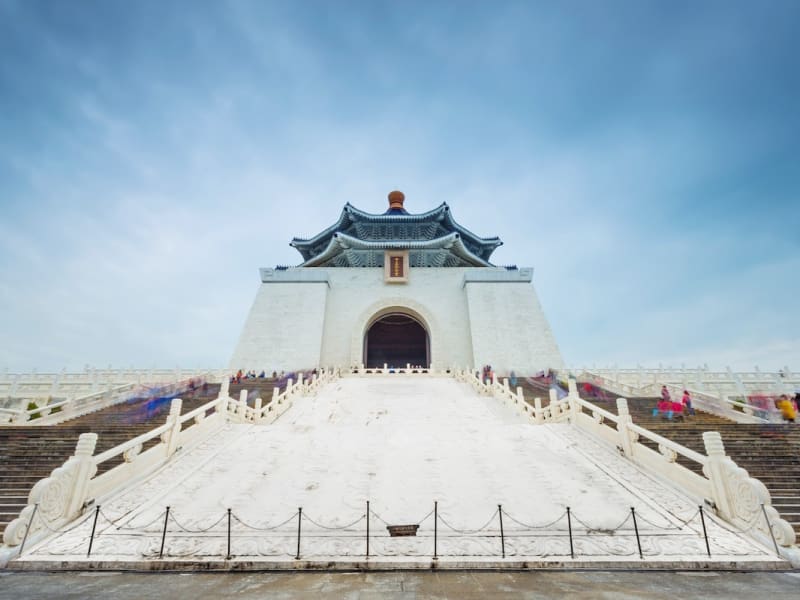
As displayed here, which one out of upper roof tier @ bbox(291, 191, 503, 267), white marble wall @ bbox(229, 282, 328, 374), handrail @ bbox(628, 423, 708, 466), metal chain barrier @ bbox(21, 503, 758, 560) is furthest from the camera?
upper roof tier @ bbox(291, 191, 503, 267)

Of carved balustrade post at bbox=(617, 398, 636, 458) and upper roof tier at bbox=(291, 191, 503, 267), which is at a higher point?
upper roof tier at bbox=(291, 191, 503, 267)

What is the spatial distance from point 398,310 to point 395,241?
4.87 meters

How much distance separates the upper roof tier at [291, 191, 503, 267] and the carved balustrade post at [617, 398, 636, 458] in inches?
773

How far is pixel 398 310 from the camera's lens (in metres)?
26.1

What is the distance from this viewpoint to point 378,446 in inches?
308

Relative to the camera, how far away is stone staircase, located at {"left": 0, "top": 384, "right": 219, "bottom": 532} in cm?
602

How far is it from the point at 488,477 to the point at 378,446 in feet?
7.85

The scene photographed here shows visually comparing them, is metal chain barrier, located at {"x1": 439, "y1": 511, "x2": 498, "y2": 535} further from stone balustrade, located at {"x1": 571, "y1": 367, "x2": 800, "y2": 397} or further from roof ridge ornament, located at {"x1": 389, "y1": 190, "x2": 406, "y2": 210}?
roof ridge ornament, located at {"x1": 389, "y1": 190, "x2": 406, "y2": 210}

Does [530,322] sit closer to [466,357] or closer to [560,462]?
[466,357]

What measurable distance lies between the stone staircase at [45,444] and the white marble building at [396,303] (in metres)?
11.9

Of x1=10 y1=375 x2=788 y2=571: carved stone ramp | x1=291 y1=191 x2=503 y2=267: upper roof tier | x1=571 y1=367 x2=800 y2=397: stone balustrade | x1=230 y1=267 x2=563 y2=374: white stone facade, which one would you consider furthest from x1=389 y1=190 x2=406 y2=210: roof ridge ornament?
x1=10 y1=375 x2=788 y2=571: carved stone ramp

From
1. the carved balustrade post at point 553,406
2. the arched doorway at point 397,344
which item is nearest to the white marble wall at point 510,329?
the arched doorway at point 397,344

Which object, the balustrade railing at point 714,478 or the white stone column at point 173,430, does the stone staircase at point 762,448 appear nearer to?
the balustrade railing at point 714,478

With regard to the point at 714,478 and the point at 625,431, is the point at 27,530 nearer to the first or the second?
the point at 714,478
